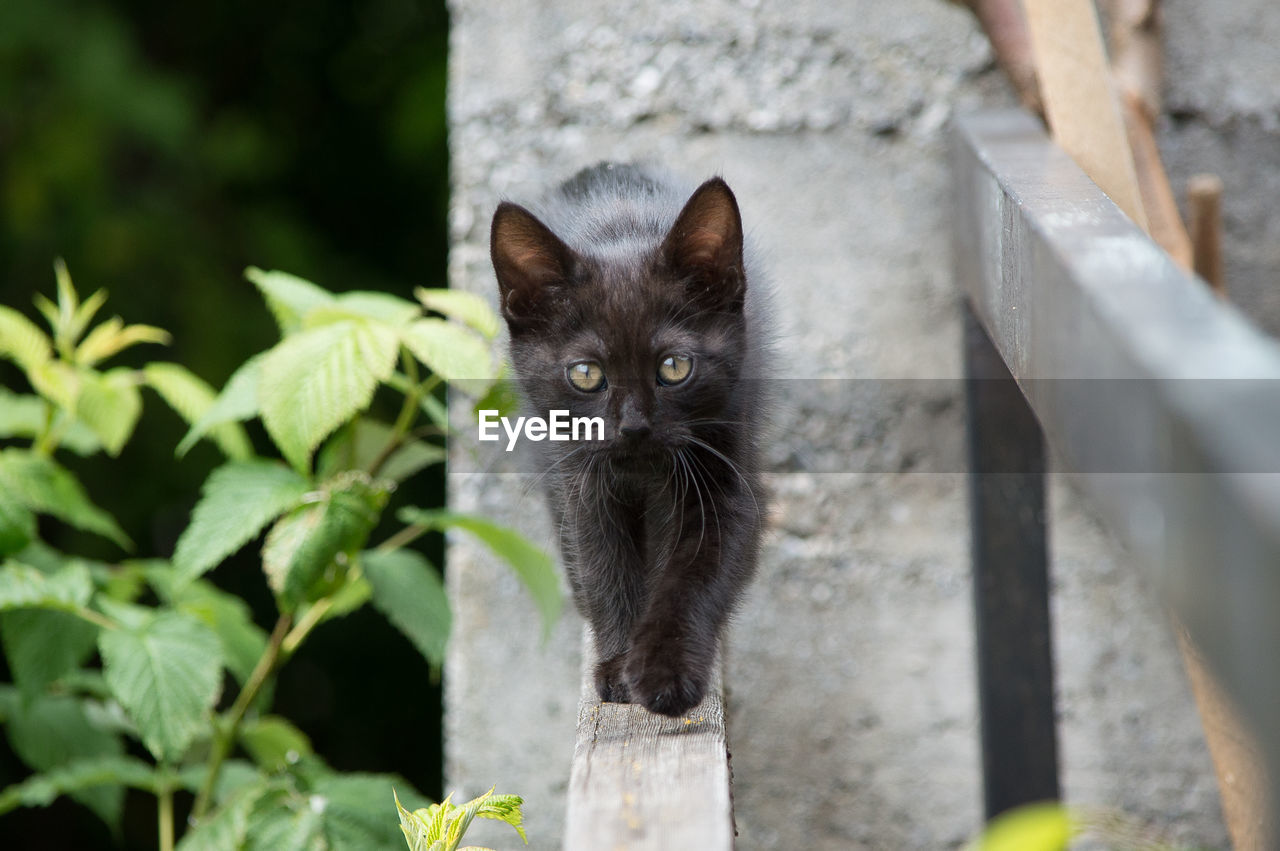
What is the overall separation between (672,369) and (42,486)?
2.77 feet

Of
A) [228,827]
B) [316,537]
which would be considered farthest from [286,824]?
[316,537]

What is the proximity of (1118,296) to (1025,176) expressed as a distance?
1.62 feet

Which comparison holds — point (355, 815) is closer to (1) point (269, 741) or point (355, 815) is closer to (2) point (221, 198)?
(1) point (269, 741)

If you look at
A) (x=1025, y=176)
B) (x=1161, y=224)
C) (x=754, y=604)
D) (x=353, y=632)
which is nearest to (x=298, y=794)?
(x=754, y=604)

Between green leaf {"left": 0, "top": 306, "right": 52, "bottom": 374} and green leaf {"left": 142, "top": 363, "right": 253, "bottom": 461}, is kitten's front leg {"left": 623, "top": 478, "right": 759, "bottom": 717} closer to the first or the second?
green leaf {"left": 142, "top": 363, "right": 253, "bottom": 461}

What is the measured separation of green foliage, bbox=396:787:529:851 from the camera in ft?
3.11

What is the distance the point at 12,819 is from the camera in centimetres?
294

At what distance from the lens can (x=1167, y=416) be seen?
1.62 ft

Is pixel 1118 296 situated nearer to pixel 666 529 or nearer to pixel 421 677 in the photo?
pixel 666 529

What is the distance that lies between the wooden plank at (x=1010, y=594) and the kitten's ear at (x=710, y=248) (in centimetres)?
55

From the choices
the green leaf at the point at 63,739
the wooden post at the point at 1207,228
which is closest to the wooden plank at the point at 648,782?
the green leaf at the point at 63,739

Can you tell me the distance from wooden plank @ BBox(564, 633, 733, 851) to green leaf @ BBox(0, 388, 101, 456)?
954 mm

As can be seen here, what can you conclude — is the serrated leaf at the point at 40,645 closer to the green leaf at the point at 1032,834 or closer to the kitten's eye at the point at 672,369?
the kitten's eye at the point at 672,369

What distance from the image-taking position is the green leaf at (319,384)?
122 cm
